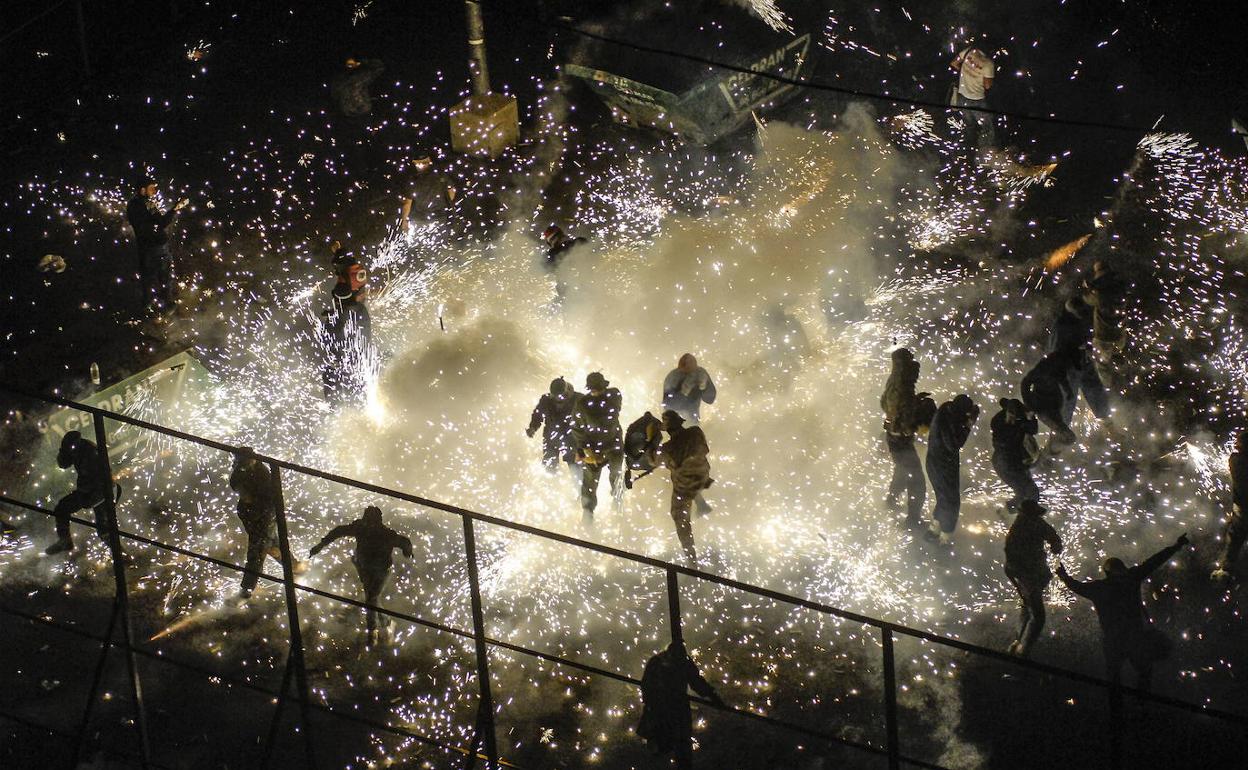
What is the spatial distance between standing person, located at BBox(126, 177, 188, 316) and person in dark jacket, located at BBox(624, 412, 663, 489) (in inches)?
238

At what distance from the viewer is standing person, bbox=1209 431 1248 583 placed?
322 inches

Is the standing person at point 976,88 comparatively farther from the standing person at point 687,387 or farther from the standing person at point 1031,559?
the standing person at point 1031,559

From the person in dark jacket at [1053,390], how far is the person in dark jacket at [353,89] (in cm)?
958

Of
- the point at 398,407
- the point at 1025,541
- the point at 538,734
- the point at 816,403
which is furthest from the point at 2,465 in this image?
the point at 1025,541

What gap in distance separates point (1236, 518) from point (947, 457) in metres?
2.17

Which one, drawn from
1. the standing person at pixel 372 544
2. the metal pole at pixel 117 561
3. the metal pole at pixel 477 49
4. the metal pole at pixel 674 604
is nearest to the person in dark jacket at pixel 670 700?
the metal pole at pixel 674 604

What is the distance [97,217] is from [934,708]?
11.2 m

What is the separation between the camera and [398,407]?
438 inches

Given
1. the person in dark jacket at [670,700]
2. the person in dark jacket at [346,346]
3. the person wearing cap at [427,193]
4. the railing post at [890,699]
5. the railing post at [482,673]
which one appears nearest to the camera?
the railing post at [890,699]

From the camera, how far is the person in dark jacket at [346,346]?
10703mm

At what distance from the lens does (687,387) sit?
976 cm

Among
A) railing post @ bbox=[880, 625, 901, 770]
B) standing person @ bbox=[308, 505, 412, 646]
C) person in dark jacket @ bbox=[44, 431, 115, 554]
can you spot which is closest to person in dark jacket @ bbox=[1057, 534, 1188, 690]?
railing post @ bbox=[880, 625, 901, 770]

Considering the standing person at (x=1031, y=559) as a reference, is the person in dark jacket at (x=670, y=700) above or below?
below

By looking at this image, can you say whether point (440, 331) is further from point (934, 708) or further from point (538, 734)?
point (934, 708)
